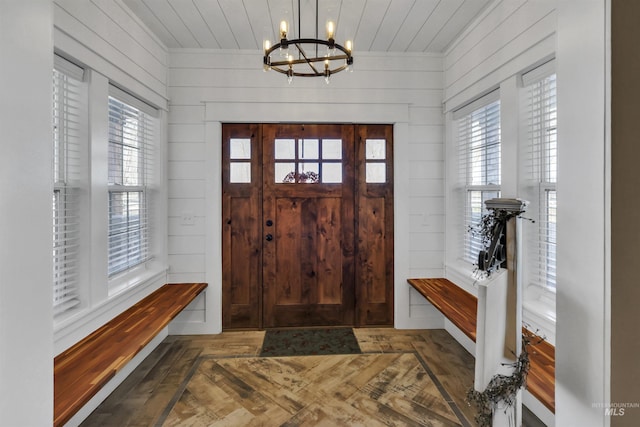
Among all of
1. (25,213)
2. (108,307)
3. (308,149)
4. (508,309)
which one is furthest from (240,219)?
(508,309)

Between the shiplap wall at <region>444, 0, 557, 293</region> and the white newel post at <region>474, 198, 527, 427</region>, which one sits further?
the shiplap wall at <region>444, 0, 557, 293</region>

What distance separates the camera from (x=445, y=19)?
271cm

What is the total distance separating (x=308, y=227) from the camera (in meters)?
3.35

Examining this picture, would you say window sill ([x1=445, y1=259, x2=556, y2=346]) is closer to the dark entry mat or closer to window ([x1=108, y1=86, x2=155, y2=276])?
the dark entry mat

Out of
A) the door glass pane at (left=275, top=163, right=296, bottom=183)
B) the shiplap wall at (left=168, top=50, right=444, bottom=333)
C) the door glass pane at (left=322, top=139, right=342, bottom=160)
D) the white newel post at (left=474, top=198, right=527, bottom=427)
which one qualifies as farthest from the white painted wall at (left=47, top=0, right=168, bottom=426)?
the white newel post at (left=474, top=198, right=527, bottom=427)

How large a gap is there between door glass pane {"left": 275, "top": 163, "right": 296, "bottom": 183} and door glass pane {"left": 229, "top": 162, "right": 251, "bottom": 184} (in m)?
0.29

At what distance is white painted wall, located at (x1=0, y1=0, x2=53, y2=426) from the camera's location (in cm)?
82

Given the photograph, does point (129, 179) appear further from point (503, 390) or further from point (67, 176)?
point (503, 390)

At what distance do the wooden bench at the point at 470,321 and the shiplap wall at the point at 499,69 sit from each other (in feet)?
0.35

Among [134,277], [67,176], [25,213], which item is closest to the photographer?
[25,213]

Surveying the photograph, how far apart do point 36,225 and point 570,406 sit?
183 centimetres

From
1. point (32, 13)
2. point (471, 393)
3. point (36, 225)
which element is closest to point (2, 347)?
point (36, 225)

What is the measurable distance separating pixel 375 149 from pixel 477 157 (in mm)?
995

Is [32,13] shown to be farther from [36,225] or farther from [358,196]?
[358,196]
